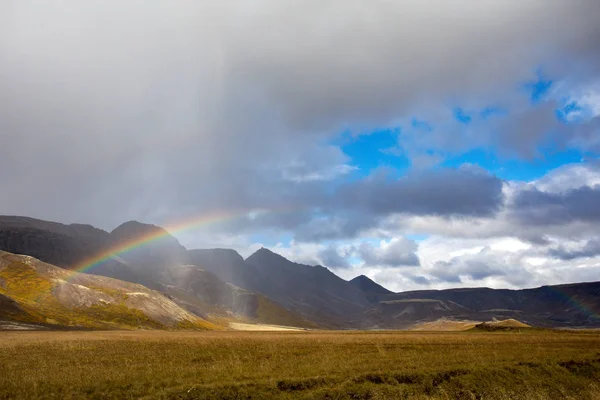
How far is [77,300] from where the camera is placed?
157375 millimetres

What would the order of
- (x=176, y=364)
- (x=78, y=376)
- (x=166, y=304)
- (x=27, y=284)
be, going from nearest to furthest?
(x=78, y=376) < (x=176, y=364) < (x=27, y=284) < (x=166, y=304)

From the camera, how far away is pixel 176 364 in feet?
106

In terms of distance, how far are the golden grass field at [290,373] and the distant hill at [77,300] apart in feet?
327

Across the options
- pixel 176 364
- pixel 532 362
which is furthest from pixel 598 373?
pixel 176 364

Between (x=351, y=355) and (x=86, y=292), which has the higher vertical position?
(x=86, y=292)

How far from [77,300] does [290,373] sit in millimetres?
153220

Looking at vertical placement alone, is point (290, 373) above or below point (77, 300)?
below

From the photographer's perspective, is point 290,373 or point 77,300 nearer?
point 290,373

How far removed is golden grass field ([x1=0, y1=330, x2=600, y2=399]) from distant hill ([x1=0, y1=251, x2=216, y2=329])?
327 ft

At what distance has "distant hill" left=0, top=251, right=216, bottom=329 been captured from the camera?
131 meters

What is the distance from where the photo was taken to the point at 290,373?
1135 inches

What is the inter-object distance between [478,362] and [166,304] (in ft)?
571

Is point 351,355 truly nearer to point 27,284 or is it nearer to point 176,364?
point 176,364

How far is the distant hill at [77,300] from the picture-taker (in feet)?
430
